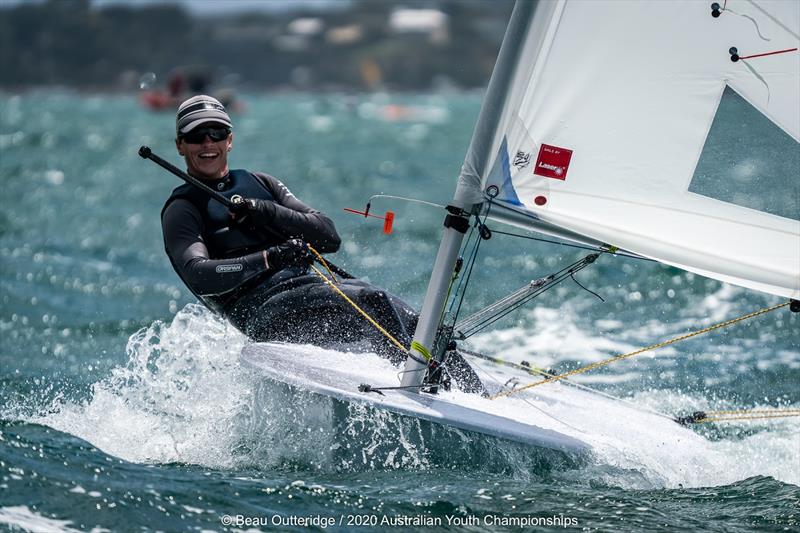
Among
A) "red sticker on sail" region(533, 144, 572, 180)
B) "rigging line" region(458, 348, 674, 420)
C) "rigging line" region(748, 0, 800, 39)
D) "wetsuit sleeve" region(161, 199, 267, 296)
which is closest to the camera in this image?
"rigging line" region(748, 0, 800, 39)

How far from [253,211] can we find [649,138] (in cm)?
149

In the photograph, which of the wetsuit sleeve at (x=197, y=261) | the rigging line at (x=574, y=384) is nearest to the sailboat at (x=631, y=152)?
the wetsuit sleeve at (x=197, y=261)

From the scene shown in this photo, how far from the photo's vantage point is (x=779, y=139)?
403cm

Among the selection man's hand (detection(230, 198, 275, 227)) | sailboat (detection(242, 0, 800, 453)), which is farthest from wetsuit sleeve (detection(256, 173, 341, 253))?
sailboat (detection(242, 0, 800, 453))

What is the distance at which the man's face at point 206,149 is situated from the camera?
14.4ft

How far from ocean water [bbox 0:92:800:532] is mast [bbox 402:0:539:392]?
0.31 metres

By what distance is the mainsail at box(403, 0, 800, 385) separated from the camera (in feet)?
12.8

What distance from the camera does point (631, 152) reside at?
13.1 ft

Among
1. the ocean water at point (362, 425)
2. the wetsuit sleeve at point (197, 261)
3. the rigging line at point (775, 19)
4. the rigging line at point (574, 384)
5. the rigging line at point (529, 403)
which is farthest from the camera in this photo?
the rigging line at point (574, 384)

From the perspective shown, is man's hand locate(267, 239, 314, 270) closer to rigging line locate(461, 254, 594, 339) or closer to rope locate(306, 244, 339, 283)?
rope locate(306, 244, 339, 283)

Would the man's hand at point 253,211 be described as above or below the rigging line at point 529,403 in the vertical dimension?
above

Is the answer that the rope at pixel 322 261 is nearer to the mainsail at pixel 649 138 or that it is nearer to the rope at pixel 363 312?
the rope at pixel 363 312

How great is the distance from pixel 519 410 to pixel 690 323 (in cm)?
315

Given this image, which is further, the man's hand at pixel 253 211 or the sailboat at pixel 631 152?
the man's hand at pixel 253 211
